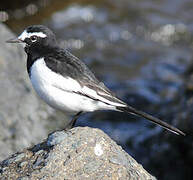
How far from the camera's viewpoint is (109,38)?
44.0ft

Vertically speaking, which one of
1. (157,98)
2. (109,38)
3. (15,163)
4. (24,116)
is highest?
(15,163)

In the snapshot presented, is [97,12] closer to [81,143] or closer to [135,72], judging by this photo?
[135,72]

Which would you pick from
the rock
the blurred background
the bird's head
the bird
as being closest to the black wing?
the bird

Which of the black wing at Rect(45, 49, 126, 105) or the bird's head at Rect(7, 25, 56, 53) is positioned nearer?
the black wing at Rect(45, 49, 126, 105)

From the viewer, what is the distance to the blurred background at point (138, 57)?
7.33m

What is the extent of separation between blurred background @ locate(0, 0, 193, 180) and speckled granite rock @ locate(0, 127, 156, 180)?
99.5 inches

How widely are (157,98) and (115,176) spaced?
5.44 m

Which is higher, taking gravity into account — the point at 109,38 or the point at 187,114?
the point at 187,114

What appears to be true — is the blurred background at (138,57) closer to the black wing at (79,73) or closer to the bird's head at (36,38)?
the black wing at (79,73)

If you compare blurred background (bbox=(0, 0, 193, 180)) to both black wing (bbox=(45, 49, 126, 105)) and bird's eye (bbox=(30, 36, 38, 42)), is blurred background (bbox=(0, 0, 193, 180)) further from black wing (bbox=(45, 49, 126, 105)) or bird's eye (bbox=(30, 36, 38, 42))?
bird's eye (bbox=(30, 36, 38, 42))

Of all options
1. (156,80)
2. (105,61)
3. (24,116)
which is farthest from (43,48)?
(105,61)

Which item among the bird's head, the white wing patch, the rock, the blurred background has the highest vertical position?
the bird's head

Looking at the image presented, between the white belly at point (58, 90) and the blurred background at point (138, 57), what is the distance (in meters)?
2.10

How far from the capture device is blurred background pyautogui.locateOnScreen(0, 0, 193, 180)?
289 inches
